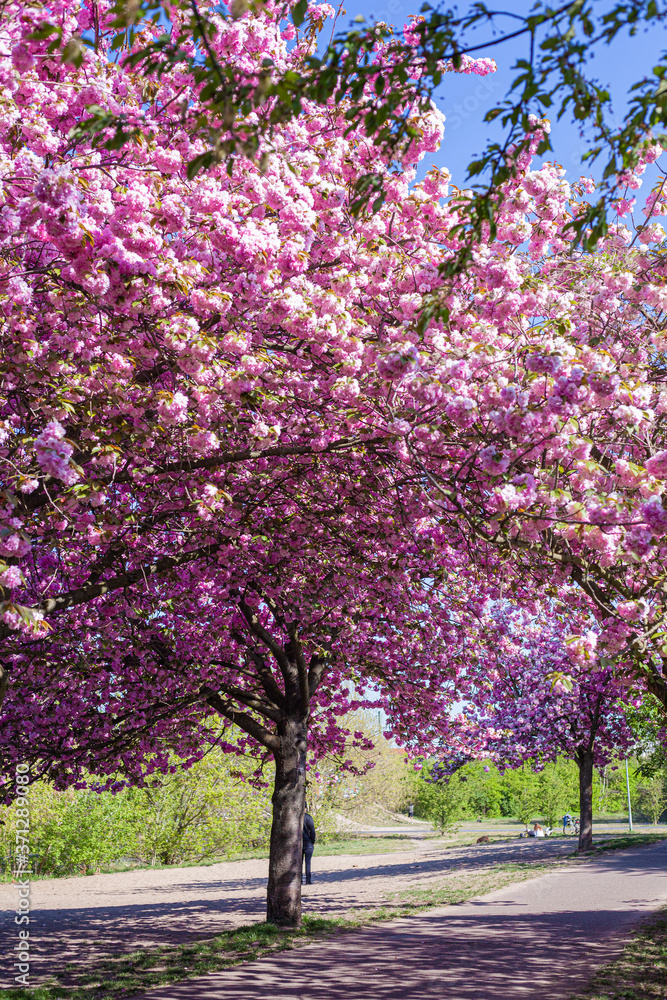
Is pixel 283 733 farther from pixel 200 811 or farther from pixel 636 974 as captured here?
pixel 200 811

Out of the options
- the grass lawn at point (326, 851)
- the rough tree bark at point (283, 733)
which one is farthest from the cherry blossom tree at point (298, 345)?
the grass lawn at point (326, 851)

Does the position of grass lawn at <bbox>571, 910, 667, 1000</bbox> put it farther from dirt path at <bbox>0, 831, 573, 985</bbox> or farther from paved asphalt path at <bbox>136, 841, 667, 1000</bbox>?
dirt path at <bbox>0, 831, 573, 985</bbox>

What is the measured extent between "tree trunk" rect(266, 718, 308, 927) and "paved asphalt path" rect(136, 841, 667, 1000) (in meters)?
1.10

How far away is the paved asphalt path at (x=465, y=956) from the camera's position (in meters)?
7.51

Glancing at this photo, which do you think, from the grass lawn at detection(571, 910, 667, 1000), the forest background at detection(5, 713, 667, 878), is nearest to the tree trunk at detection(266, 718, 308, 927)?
the forest background at detection(5, 713, 667, 878)

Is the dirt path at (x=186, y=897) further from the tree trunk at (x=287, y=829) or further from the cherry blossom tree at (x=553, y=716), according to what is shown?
the cherry blossom tree at (x=553, y=716)

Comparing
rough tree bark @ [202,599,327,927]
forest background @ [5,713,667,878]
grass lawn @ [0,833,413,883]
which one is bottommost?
grass lawn @ [0,833,413,883]

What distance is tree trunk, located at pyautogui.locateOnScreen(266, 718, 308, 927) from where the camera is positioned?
11570 millimetres

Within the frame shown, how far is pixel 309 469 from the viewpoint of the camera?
297 inches

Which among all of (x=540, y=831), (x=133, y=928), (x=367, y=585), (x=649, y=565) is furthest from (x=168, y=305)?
(x=540, y=831)

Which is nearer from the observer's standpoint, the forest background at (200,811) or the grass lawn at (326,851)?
the forest background at (200,811)

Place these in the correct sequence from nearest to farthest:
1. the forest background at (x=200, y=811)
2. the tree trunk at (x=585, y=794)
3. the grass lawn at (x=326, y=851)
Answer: the forest background at (x=200, y=811) < the tree trunk at (x=585, y=794) < the grass lawn at (x=326, y=851)

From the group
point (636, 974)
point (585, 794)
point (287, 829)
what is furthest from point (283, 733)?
point (585, 794)

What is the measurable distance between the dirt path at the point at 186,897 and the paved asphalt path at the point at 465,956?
2.40m
